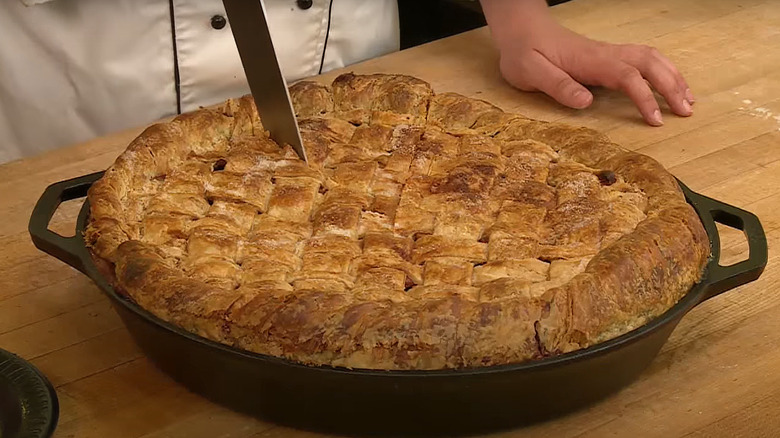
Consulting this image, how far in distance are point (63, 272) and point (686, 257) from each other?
2.40 feet

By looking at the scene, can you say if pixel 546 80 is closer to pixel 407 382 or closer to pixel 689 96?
pixel 689 96

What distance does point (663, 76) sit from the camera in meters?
1.58

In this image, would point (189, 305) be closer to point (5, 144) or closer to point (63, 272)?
point (63, 272)

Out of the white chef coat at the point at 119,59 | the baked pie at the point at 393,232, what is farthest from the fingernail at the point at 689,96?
the white chef coat at the point at 119,59

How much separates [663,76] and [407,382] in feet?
2.99

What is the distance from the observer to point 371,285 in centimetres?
96

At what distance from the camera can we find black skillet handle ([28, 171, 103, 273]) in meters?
1.03

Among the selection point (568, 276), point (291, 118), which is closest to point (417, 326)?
point (568, 276)

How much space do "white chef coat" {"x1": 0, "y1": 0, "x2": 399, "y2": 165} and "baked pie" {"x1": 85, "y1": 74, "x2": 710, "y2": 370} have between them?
371mm

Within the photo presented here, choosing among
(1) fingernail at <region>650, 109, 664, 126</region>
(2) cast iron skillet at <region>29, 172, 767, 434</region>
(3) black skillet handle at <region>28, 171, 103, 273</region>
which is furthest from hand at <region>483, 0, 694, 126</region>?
(3) black skillet handle at <region>28, 171, 103, 273</region>

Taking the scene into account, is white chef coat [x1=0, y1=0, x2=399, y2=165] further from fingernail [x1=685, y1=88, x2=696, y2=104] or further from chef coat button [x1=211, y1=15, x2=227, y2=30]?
fingernail [x1=685, y1=88, x2=696, y2=104]

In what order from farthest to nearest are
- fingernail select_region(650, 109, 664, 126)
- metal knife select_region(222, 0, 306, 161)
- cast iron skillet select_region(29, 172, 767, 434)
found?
fingernail select_region(650, 109, 664, 126)
metal knife select_region(222, 0, 306, 161)
cast iron skillet select_region(29, 172, 767, 434)

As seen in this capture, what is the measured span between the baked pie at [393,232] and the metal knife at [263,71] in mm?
27

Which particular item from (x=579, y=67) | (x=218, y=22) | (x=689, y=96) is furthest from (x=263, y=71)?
(x=689, y=96)
